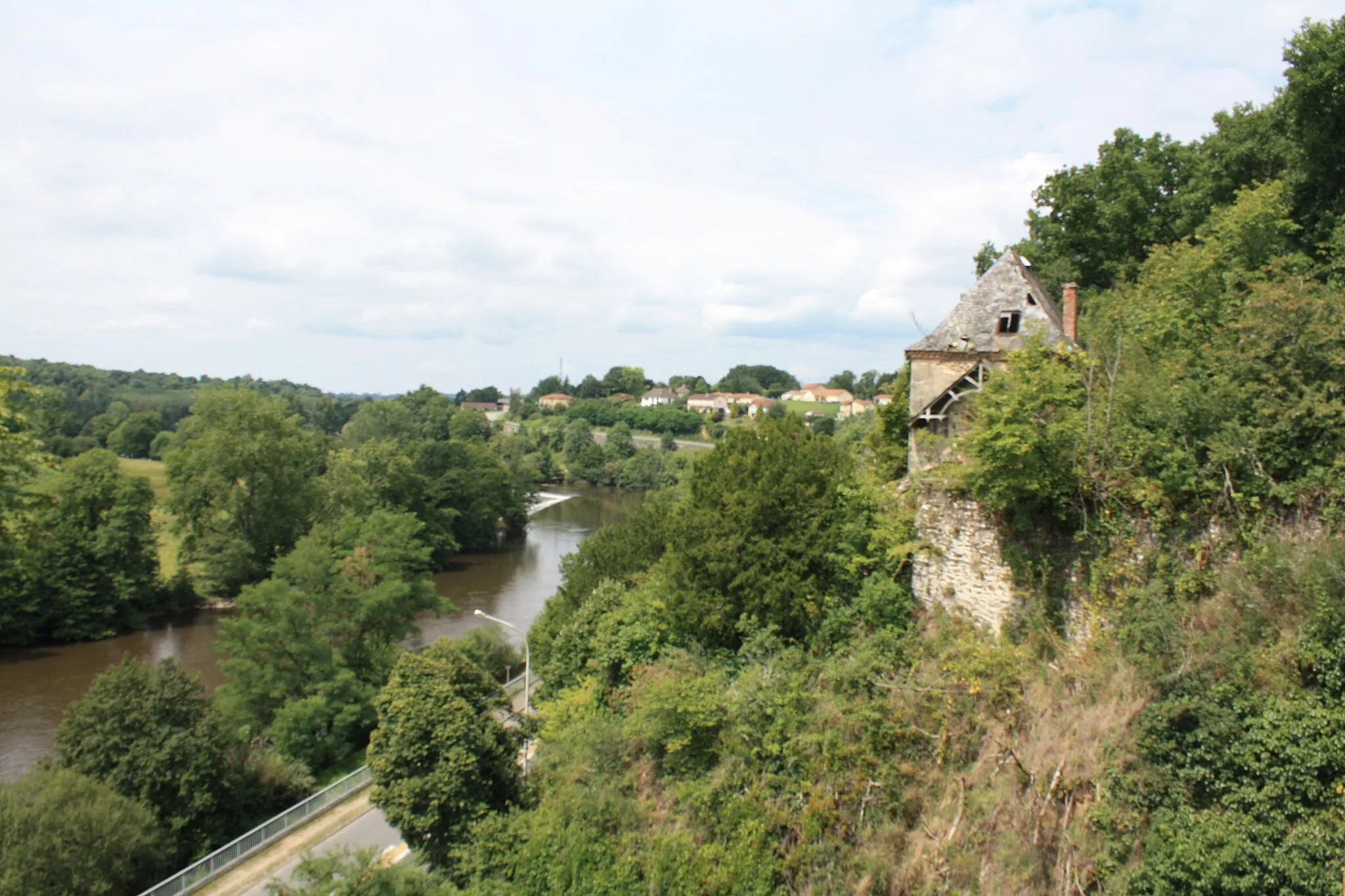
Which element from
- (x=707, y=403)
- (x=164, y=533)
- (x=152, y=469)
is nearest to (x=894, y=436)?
(x=164, y=533)

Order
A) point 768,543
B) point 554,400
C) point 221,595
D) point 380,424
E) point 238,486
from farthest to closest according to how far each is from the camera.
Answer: point 554,400
point 380,424
point 221,595
point 238,486
point 768,543

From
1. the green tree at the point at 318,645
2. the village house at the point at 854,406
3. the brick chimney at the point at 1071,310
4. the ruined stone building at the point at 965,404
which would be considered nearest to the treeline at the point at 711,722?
the ruined stone building at the point at 965,404

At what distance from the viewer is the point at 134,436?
265 feet

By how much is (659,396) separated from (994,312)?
441 ft

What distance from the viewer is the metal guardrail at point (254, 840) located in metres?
14.8

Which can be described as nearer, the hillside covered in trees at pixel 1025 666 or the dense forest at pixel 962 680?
the hillside covered in trees at pixel 1025 666

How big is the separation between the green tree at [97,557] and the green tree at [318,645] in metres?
13.9

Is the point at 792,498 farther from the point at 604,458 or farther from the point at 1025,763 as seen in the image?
the point at 604,458

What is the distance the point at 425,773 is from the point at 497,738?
131 centimetres

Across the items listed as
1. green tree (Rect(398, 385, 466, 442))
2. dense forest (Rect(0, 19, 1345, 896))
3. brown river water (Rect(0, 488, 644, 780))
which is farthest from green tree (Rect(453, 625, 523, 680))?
green tree (Rect(398, 385, 466, 442))

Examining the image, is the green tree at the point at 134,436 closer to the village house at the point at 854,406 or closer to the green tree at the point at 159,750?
the green tree at the point at 159,750

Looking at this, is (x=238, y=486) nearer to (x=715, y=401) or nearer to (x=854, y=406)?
Result: (x=854, y=406)

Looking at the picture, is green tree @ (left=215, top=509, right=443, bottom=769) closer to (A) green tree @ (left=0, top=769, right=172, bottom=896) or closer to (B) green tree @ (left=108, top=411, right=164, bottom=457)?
(A) green tree @ (left=0, top=769, right=172, bottom=896)

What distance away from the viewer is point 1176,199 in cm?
2147
